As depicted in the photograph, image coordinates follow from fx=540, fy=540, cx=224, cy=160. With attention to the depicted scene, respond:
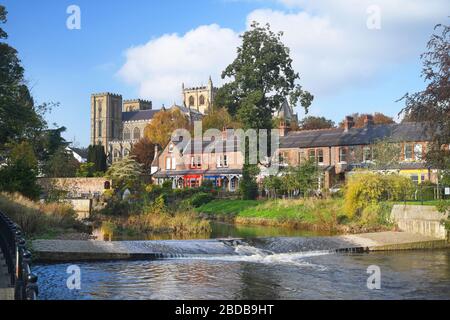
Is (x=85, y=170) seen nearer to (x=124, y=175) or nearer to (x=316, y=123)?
(x=124, y=175)

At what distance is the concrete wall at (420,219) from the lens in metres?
28.6

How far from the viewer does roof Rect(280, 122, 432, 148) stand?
51.1 metres

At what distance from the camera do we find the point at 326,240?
27.9 meters

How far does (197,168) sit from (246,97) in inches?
720

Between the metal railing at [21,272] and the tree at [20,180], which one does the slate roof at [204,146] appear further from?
the metal railing at [21,272]

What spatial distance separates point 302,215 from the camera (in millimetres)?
38438

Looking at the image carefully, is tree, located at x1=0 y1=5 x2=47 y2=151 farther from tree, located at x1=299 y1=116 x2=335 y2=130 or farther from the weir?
tree, located at x1=299 y1=116 x2=335 y2=130

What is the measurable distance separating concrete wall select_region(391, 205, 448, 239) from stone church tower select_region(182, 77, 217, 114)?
126129mm

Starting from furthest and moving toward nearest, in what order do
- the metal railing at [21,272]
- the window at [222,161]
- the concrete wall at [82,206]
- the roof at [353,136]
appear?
the window at [222,161]
the roof at [353,136]
the concrete wall at [82,206]
the metal railing at [21,272]

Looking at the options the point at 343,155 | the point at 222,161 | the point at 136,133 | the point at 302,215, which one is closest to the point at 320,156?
the point at 343,155

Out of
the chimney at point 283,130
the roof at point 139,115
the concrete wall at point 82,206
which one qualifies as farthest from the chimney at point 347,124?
the roof at point 139,115

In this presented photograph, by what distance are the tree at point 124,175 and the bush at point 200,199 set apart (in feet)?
26.2

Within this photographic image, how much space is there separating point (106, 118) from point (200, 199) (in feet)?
307
